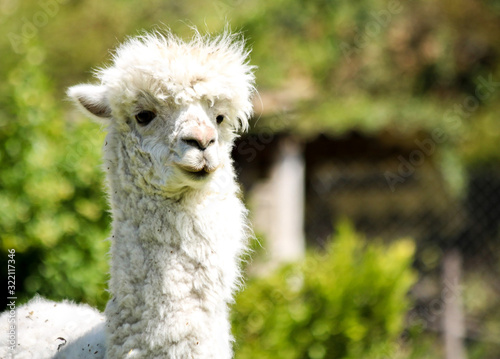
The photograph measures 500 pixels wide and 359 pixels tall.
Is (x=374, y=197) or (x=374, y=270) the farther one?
(x=374, y=197)

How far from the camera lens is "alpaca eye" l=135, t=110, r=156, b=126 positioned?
2.70 metres

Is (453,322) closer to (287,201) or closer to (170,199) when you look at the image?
(287,201)

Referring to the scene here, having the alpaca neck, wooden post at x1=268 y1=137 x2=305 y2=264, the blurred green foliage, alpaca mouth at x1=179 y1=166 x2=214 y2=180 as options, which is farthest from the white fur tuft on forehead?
wooden post at x1=268 y1=137 x2=305 y2=264

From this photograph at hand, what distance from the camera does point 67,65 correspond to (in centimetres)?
881

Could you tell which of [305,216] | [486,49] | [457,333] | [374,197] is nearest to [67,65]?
[305,216]

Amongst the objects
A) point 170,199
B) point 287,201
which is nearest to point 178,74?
point 170,199

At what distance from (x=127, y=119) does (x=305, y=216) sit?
666 cm

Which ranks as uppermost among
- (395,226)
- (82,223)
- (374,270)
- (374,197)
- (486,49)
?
(486,49)

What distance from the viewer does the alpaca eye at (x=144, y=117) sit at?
2.70 metres

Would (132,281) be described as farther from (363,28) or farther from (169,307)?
(363,28)

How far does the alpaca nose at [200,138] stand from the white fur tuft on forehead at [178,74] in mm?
173

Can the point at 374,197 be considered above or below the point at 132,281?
above

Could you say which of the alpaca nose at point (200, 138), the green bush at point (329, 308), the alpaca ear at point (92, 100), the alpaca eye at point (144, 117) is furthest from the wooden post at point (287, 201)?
the alpaca nose at point (200, 138)

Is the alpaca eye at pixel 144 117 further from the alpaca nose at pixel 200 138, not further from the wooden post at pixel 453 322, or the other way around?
the wooden post at pixel 453 322
